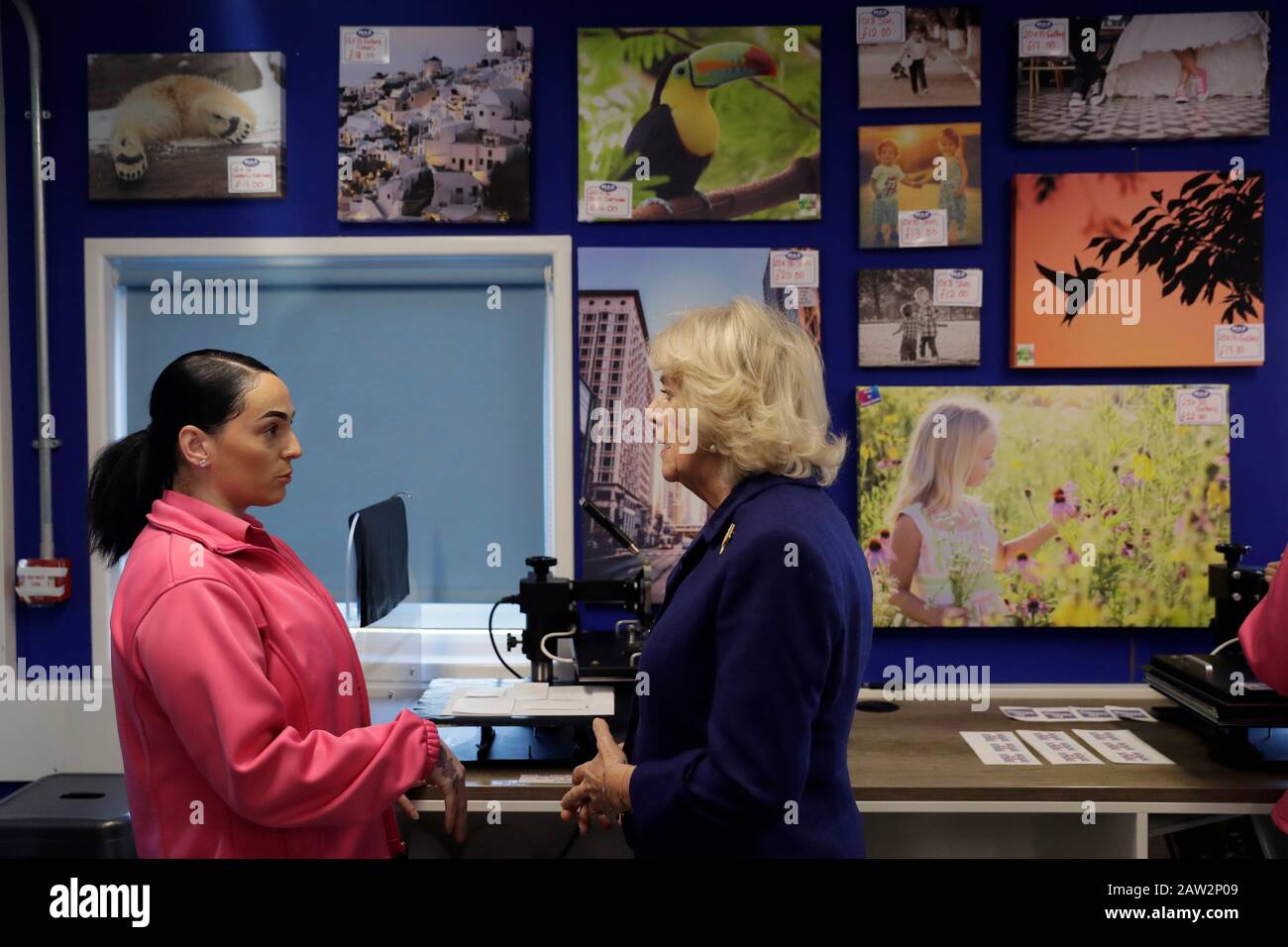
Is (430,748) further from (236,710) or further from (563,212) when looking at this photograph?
(563,212)

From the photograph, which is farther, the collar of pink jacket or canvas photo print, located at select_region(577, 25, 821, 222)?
canvas photo print, located at select_region(577, 25, 821, 222)

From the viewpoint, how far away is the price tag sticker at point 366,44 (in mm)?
2508

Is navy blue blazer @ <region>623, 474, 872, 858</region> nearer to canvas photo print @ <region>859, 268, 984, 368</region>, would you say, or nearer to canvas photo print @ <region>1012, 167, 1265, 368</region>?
canvas photo print @ <region>859, 268, 984, 368</region>

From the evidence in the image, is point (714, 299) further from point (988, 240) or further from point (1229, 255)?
point (1229, 255)

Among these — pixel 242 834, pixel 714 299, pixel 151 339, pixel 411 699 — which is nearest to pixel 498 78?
pixel 714 299

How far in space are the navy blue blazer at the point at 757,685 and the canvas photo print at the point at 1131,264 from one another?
1.46m

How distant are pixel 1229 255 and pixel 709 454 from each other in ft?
6.08

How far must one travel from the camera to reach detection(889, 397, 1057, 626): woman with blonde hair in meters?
2.49

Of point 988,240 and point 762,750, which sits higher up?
point 988,240

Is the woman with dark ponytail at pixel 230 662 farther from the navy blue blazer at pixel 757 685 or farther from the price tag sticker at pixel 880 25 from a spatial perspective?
the price tag sticker at pixel 880 25

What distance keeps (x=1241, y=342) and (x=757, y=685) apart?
1.99m

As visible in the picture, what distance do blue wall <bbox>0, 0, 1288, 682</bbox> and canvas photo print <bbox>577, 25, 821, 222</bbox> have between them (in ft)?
0.19

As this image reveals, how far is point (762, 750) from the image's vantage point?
4.02 feet
